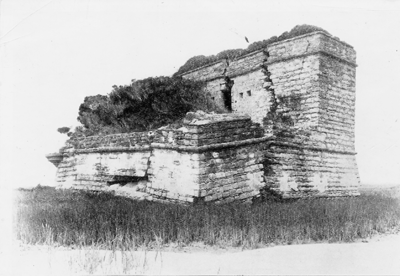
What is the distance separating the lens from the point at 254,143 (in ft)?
31.7

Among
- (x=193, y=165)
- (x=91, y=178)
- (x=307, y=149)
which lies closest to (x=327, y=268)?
(x=193, y=165)

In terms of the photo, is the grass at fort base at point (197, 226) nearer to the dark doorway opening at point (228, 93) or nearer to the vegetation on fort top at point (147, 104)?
the vegetation on fort top at point (147, 104)

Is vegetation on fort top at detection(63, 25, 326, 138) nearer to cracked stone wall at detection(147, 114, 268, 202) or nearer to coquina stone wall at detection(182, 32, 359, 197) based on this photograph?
coquina stone wall at detection(182, 32, 359, 197)

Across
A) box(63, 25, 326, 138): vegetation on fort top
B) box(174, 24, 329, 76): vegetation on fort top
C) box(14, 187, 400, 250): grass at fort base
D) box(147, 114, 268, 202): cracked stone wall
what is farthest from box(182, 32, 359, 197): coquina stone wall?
box(14, 187, 400, 250): grass at fort base

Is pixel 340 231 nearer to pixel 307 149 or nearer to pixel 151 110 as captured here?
pixel 307 149

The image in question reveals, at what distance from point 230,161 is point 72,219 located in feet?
12.2

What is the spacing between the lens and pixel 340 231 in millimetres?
6344

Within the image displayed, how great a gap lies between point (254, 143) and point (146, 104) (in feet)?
22.3

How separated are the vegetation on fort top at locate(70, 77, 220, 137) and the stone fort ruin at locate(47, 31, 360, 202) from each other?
3.15 feet

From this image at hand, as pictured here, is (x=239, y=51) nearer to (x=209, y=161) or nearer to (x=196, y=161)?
(x=209, y=161)

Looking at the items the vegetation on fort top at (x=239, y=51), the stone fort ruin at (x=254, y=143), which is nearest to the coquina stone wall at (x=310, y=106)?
the stone fort ruin at (x=254, y=143)

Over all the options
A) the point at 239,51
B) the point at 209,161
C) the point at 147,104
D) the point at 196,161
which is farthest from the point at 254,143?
the point at 147,104

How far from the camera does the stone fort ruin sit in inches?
349

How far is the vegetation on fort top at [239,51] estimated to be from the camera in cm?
1296
